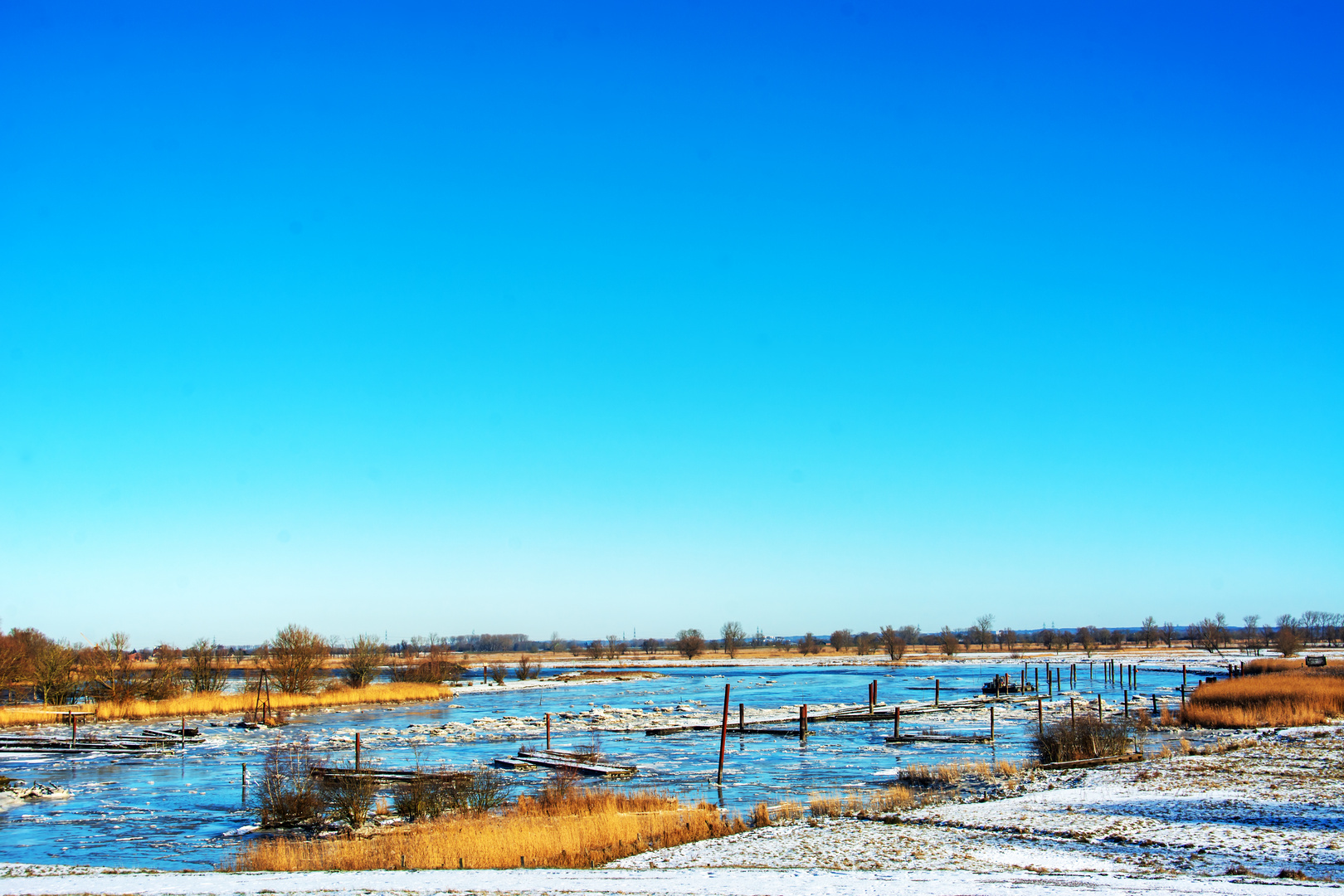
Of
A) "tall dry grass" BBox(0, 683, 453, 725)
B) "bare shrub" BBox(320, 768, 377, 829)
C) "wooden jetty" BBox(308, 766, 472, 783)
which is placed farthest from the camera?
"tall dry grass" BBox(0, 683, 453, 725)

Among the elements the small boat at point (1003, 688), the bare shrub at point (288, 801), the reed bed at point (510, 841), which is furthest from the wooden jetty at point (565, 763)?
the small boat at point (1003, 688)

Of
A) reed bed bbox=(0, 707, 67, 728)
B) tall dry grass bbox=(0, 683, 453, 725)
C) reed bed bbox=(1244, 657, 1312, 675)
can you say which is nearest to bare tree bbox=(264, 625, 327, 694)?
tall dry grass bbox=(0, 683, 453, 725)

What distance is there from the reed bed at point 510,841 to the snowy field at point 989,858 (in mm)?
1042

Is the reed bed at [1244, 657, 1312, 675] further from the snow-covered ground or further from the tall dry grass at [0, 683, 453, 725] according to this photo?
the snow-covered ground

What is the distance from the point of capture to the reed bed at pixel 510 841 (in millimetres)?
18672

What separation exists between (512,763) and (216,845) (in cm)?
1353

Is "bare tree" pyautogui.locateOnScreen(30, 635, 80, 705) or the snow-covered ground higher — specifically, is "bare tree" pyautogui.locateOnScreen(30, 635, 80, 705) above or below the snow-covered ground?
below

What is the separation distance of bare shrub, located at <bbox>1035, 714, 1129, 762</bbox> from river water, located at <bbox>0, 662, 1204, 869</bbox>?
2.13 metres

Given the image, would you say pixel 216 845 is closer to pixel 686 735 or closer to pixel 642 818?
pixel 642 818

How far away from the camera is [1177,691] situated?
7119 cm

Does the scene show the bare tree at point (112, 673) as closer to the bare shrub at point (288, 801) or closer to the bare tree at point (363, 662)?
the bare tree at point (363, 662)

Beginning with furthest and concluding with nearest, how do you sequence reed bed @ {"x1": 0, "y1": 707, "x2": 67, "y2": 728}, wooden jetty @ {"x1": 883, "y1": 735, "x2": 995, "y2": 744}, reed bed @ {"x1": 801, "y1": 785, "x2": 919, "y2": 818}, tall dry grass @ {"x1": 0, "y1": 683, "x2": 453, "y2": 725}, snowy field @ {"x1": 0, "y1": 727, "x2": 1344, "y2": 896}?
tall dry grass @ {"x1": 0, "y1": 683, "x2": 453, "y2": 725}
reed bed @ {"x1": 0, "y1": 707, "x2": 67, "y2": 728}
wooden jetty @ {"x1": 883, "y1": 735, "x2": 995, "y2": 744}
reed bed @ {"x1": 801, "y1": 785, "x2": 919, "y2": 818}
snowy field @ {"x1": 0, "y1": 727, "x2": 1344, "y2": 896}

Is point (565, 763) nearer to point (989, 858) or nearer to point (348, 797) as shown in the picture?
point (348, 797)

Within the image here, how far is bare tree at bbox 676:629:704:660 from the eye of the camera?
16462cm
